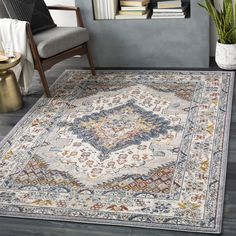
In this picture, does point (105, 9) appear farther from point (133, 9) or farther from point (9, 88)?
point (9, 88)

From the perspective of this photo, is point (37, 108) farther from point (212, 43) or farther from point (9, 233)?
point (212, 43)

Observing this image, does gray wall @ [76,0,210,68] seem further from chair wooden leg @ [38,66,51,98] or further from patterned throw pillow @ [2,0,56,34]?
chair wooden leg @ [38,66,51,98]

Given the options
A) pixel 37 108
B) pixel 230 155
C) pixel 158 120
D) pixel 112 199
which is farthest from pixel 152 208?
pixel 37 108

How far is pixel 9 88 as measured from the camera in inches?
136

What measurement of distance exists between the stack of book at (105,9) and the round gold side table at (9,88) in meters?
0.95

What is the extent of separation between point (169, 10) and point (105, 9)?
57cm

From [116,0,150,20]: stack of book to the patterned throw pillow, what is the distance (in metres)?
0.64

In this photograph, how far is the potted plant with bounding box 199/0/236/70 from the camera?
374cm

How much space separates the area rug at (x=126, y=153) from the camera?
2350mm

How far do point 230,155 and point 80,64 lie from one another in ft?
6.76

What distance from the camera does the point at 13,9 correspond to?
376 cm

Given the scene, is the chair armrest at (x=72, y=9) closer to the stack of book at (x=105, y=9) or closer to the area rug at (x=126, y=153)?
the stack of book at (x=105, y=9)

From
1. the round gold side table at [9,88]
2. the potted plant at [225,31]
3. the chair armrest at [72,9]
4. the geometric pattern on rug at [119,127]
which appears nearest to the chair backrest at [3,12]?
the chair armrest at [72,9]

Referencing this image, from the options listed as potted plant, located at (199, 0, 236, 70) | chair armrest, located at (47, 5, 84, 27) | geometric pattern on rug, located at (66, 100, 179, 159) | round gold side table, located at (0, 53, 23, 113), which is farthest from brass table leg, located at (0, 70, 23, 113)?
potted plant, located at (199, 0, 236, 70)
